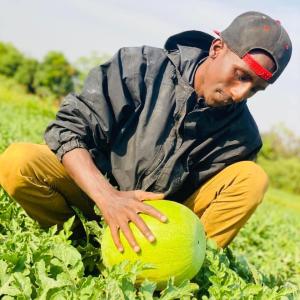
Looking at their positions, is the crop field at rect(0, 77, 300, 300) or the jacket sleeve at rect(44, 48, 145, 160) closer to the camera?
the crop field at rect(0, 77, 300, 300)

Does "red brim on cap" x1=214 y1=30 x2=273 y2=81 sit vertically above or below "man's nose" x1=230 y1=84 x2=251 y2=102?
above

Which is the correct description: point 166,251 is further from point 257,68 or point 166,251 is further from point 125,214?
point 257,68

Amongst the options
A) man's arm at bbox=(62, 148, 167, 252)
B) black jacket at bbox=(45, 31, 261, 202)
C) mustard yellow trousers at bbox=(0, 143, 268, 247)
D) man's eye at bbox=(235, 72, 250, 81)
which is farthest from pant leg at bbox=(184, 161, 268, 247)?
man's arm at bbox=(62, 148, 167, 252)

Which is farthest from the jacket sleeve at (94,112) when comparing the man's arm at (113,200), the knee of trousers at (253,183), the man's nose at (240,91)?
the knee of trousers at (253,183)

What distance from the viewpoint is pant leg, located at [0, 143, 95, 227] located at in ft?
10.7

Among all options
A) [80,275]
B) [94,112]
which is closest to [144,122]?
[94,112]

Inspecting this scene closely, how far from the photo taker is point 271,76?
3.13m

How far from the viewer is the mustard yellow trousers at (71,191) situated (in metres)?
3.29

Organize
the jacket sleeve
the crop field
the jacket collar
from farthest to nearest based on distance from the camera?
the jacket collar < the jacket sleeve < the crop field

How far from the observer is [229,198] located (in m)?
3.49

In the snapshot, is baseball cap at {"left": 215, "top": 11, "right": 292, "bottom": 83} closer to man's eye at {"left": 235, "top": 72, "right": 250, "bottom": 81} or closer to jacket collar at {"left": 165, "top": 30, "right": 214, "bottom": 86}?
man's eye at {"left": 235, "top": 72, "right": 250, "bottom": 81}

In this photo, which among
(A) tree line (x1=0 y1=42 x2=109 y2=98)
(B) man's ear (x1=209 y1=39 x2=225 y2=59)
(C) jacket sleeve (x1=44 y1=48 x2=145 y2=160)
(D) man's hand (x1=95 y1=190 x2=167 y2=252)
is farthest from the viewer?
(A) tree line (x1=0 y1=42 x2=109 y2=98)

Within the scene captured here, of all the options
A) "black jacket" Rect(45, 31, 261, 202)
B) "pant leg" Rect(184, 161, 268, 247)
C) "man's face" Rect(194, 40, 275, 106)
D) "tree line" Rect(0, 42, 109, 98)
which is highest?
"man's face" Rect(194, 40, 275, 106)

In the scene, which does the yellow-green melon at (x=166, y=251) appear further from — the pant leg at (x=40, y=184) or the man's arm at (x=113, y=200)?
the pant leg at (x=40, y=184)
